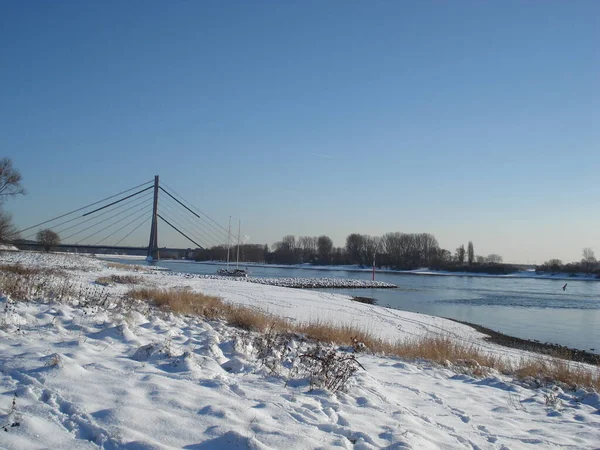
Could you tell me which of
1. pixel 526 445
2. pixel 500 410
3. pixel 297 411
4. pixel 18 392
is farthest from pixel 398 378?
pixel 18 392

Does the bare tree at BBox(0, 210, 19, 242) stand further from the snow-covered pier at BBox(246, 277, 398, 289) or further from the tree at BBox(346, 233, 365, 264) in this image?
the tree at BBox(346, 233, 365, 264)

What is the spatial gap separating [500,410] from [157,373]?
3591mm

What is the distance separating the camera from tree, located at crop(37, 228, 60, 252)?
55.1 meters

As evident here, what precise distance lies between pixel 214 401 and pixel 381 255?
9985 cm

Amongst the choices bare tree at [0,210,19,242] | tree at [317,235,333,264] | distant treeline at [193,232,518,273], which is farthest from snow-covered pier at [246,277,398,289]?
tree at [317,235,333,264]

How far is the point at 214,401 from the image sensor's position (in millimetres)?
3574

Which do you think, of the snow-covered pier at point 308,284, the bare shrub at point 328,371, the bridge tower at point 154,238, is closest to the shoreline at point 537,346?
the bare shrub at point 328,371

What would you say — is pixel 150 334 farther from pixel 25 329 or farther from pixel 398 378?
pixel 398 378

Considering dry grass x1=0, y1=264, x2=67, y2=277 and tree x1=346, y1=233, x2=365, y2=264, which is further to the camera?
tree x1=346, y1=233, x2=365, y2=264

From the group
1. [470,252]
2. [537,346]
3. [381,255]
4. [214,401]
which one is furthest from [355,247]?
[214,401]

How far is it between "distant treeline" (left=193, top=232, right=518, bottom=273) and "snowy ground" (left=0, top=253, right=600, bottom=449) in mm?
81865

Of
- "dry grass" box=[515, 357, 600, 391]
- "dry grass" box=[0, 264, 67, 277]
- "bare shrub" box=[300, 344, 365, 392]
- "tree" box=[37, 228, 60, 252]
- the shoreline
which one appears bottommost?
the shoreline

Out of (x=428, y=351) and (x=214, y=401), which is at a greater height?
(x=214, y=401)

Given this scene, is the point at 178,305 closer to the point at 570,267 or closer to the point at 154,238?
the point at 154,238
